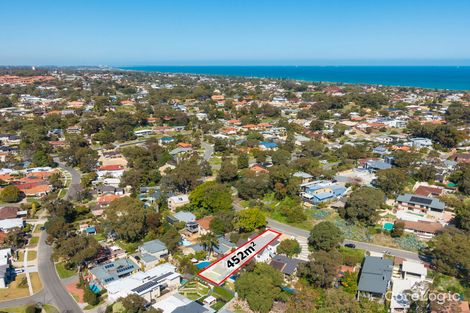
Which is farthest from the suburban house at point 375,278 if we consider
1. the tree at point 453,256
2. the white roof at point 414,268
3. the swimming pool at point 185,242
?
the swimming pool at point 185,242

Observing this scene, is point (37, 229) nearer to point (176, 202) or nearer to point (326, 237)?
point (176, 202)

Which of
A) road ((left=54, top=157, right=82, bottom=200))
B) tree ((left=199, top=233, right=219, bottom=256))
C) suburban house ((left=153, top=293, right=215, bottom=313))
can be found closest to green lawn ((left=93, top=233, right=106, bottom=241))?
tree ((left=199, top=233, right=219, bottom=256))

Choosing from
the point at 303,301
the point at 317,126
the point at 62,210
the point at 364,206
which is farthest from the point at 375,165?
the point at 62,210

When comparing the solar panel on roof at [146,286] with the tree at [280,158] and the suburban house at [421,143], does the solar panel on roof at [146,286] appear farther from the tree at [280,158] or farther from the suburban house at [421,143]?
the suburban house at [421,143]

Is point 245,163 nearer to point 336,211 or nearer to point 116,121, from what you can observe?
point 336,211

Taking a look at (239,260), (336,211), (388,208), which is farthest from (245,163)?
(239,260)

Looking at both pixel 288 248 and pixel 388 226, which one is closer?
pixel 288 248
